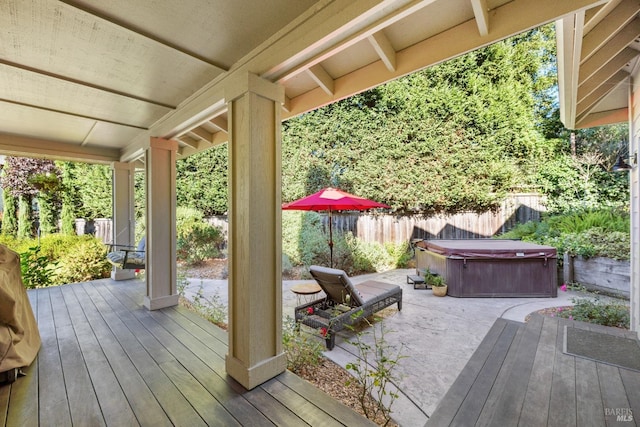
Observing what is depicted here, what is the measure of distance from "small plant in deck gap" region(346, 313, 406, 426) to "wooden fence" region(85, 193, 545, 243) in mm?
5129

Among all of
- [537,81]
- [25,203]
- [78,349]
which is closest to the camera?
[78,349]

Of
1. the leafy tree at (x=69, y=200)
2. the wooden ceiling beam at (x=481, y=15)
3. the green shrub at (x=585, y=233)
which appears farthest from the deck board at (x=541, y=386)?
the leafy tree at (x=69, y=200)

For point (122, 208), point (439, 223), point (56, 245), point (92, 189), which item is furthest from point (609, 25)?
point (92, 189)

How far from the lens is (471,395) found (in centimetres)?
209

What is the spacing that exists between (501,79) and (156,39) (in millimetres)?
10501

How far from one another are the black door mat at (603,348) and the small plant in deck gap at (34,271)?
7.37 metres

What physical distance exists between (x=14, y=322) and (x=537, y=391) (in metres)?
4.01

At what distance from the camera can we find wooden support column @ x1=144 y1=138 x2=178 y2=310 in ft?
12.1

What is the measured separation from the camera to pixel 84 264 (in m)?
5.48

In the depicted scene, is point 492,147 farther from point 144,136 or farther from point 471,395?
point 144,136

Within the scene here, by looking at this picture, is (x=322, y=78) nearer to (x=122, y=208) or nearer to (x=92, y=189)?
(x=122, y=208)

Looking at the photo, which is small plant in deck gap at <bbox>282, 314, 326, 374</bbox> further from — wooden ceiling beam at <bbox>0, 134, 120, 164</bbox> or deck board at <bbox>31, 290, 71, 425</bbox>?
wooden ceiling beam at <bbox>0, 134, 120, 164</bbox>

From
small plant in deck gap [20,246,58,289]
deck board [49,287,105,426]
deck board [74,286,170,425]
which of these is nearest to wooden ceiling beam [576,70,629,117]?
deck board [74,286,170,425]

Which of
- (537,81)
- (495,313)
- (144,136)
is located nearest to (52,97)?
(144,136)
